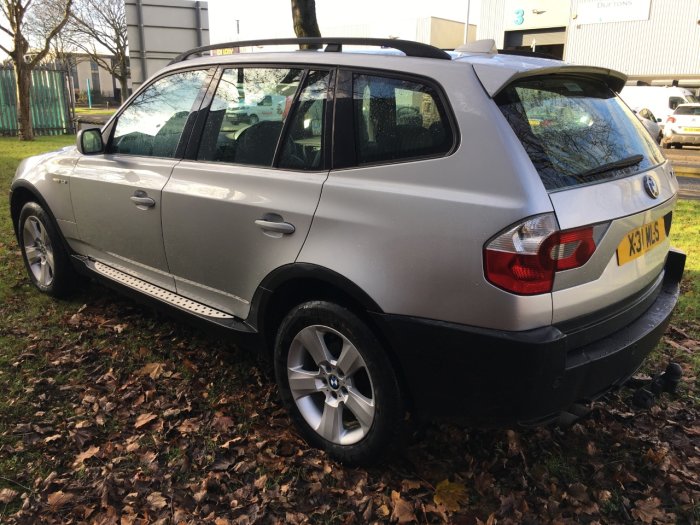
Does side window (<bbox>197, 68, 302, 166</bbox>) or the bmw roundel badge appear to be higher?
side window (<bbox>197, 68, 302, 166</bbox>)

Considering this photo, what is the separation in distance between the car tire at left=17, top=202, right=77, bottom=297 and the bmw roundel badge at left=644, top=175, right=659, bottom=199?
12.8 feet

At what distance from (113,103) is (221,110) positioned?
204ft

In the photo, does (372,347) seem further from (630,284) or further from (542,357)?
(630,284)

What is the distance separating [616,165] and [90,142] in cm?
319

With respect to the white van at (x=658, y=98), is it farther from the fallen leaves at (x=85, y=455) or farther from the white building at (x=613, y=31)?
the fallen leaves at (x=85, y=455)

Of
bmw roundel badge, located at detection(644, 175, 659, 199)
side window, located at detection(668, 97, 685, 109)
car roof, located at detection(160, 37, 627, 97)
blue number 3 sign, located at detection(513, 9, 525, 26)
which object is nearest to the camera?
car roof, located at detection(160, 37, 627, 97)

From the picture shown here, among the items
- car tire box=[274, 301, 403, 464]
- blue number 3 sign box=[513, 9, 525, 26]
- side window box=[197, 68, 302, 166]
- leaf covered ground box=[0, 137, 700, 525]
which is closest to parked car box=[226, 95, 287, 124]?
side window box=[197, 68, 302, 166]

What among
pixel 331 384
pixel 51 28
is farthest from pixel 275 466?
pixel 51 28

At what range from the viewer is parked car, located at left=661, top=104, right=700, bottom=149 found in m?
20.8

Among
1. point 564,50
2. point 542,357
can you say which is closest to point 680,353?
point 542,357

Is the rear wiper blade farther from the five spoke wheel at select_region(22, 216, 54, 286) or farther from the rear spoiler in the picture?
the five spoke wheel at select_region(22, 216, 54, 286)

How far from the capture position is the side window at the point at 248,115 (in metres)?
2.94

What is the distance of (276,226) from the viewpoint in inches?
107

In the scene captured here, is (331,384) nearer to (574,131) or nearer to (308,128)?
(308,128)
